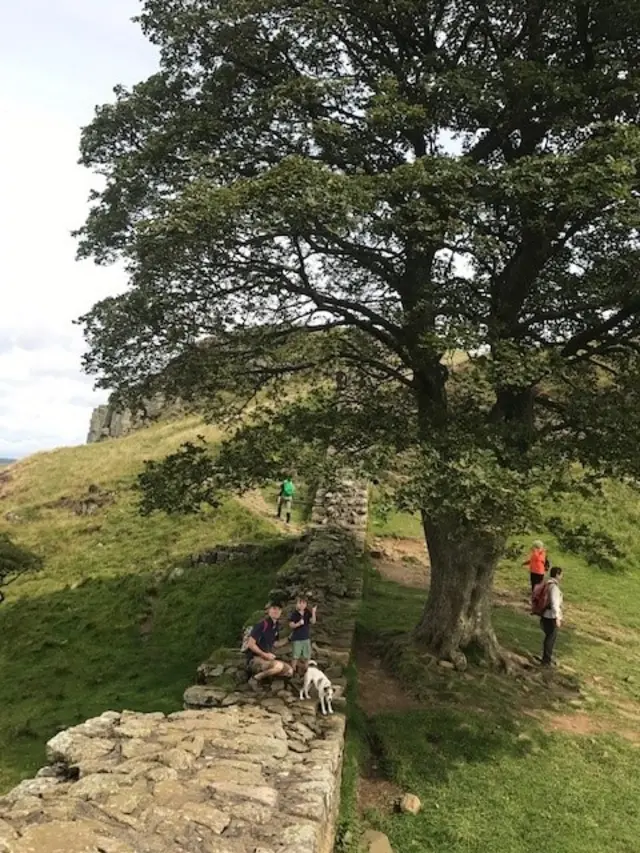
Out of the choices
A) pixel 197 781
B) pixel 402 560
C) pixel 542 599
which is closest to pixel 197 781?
pixel 197 781

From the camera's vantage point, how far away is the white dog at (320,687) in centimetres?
1192

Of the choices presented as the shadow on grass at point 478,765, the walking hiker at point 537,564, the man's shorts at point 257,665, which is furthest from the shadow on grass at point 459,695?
the man's shorts at point 257,665

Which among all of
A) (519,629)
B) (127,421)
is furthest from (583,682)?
(127,421)

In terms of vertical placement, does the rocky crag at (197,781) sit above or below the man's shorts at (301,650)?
below

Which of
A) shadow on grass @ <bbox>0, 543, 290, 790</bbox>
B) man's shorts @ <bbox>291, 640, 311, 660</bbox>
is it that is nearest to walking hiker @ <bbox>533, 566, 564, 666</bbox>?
man's shorts @ <bbox>291, 640, 311, 660</bbox>

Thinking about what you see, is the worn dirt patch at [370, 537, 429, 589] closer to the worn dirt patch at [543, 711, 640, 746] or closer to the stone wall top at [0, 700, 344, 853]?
the worn dirt patch at [543, 711, 640, 746]

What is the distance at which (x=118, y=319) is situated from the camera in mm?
14930

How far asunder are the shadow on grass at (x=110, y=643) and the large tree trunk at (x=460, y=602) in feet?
18.4

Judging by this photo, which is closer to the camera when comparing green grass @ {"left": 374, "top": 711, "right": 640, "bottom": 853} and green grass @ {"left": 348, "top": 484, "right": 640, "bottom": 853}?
green grass @ {"left": 374, "top": 711, "right": 640, "bottom": 853}

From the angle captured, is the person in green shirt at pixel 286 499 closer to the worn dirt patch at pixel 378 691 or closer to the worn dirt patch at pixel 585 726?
the worn dirt patch at pixel 378 691

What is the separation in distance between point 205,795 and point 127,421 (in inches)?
2666

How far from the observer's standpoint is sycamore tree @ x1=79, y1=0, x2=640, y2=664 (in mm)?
12117

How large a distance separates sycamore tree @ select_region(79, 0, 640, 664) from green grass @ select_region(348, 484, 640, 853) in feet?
5.15

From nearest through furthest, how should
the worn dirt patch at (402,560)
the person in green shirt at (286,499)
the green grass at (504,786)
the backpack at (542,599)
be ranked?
the green grass at (504,786)
the backpack at (542,599)
the worn dirt patch at (402,560)
the person in green shirt at (286,499)
